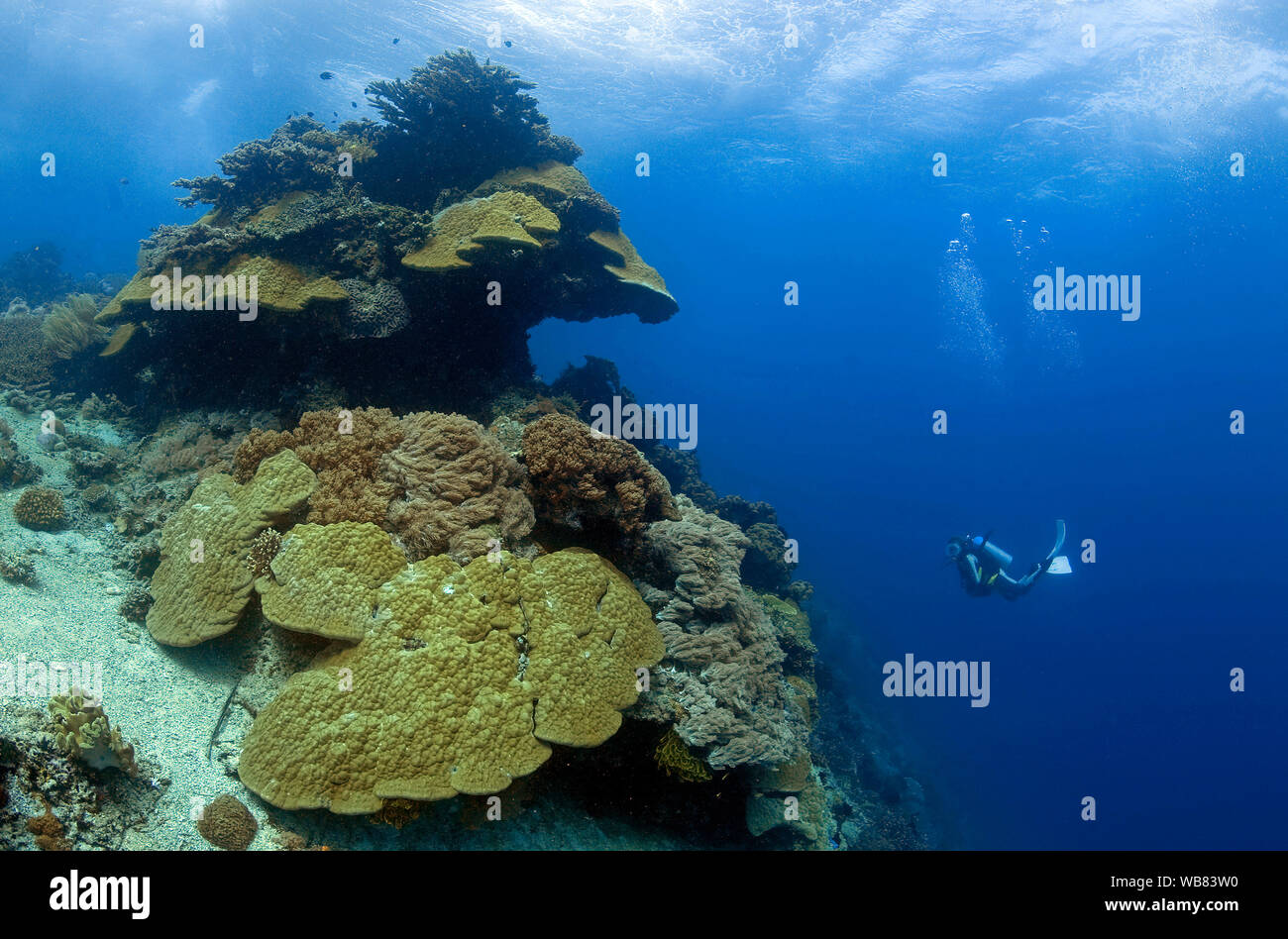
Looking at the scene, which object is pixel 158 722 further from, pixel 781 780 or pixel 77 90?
pixel 77 90

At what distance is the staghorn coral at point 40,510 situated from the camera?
251 inches

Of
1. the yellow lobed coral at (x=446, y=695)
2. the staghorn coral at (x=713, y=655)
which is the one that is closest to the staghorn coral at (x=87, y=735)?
the yellow lobed coral at (x=446, y=695)

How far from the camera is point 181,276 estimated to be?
862cm

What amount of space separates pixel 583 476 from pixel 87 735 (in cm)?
432

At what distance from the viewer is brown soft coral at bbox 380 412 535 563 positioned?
533 cm

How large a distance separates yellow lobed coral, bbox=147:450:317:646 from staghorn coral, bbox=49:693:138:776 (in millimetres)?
1028

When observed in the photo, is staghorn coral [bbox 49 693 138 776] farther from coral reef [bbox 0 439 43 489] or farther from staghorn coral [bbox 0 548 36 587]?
coral reef [bbox 0 439 43 489]

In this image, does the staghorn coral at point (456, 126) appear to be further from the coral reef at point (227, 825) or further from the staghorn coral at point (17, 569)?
the coral reef at point (227, 825)

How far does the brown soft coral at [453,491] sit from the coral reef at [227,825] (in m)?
2.27

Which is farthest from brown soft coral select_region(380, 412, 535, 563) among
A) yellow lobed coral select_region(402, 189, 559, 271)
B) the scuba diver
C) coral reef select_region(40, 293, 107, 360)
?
the scuba diver
